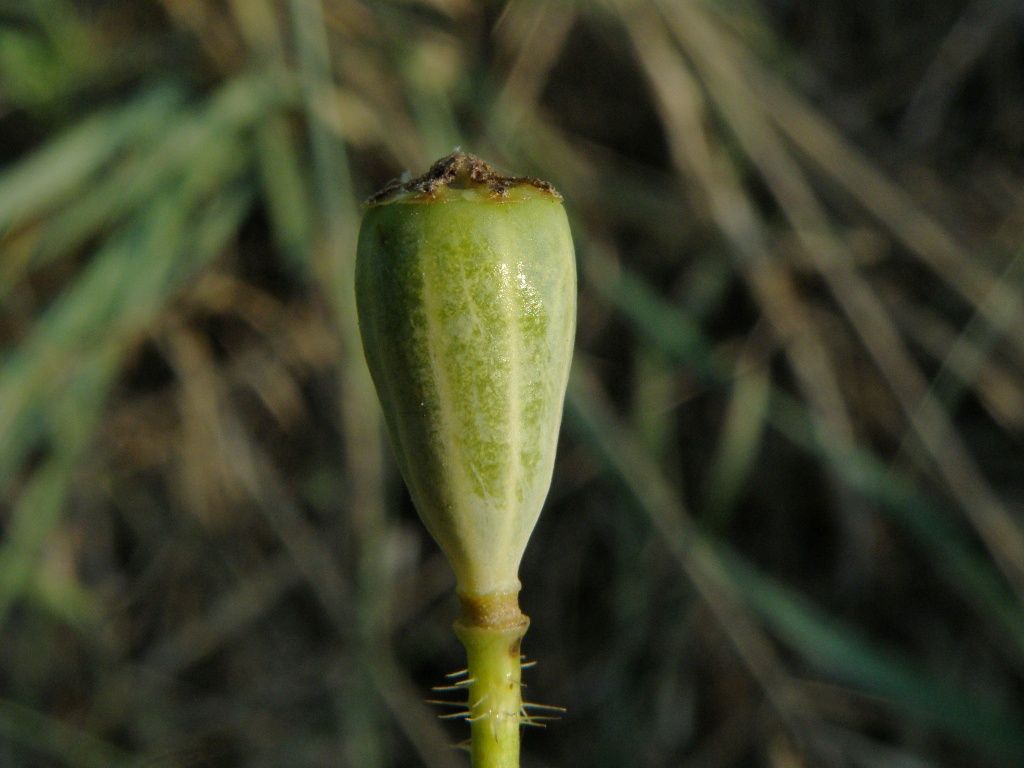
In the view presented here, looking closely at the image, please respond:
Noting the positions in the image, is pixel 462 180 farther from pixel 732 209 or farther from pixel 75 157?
pixel 732 209

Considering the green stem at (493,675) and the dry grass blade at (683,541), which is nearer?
the green stem at (493,675)

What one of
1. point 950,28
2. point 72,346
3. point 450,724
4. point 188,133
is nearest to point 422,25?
point 188,133

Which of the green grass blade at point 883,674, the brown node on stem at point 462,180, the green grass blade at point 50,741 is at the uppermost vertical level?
the green grass blade at point 50,741

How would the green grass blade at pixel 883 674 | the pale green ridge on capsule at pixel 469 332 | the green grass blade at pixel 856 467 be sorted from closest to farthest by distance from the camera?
the pale green ridge on capsule at pixel 469 332
the green grass blade at pixel 883 674
the green grass blade at pixel 856 467

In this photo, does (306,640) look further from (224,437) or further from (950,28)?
(950,28)

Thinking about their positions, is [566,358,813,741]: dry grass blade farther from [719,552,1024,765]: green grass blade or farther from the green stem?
the green stem

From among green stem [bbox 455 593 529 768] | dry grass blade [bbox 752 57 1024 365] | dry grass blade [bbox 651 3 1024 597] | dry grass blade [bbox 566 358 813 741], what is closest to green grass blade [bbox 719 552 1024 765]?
dry grass blade [bbox 566 358 813 741]

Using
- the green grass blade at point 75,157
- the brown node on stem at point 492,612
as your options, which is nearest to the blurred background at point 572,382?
the green grass blade at point 75,157

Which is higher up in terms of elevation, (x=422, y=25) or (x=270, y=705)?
(x=422, y=25)

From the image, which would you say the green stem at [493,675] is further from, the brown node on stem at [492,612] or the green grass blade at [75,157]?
the green grass blade at [75,157]
